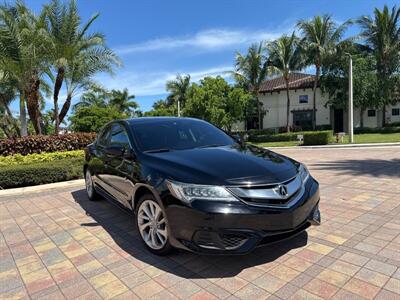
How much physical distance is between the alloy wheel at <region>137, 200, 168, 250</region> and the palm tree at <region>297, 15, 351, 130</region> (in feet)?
97.3

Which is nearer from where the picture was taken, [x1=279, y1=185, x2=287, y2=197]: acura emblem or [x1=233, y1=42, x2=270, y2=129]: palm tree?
[x1=279, y1=185, x2=287, y2=197]: acura emblem

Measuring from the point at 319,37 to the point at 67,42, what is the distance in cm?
2301

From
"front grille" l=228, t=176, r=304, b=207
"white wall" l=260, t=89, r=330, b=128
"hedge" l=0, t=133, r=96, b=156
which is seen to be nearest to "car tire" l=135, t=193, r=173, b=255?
"front grille" l=228, t=176, r=304, b=207

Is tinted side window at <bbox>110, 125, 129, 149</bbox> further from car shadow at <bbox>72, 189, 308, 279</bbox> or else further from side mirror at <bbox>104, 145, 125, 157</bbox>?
car shadow at <bbox>72, 189, 308, 279</bbox>

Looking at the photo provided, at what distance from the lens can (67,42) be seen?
15523 millimetres

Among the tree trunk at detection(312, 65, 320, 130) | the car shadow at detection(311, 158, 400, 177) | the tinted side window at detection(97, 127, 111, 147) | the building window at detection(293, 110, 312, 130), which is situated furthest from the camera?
the building window at detection(293, 110, 312, 130)

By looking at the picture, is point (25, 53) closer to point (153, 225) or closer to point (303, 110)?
point (153, 225)

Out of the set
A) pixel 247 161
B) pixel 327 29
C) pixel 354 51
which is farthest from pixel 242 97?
pixel 247 161

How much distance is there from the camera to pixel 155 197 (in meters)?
3.46

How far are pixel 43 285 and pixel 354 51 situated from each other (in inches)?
1356

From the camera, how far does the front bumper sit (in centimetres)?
295

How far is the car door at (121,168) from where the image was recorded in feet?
13.5

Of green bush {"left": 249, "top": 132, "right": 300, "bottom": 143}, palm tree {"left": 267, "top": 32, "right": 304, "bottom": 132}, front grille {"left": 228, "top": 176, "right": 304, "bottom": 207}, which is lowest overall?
green bush {"left": 249, "top": 132, "right": 300, "bottom": 143}

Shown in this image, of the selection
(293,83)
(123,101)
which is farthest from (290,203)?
(123,101)
